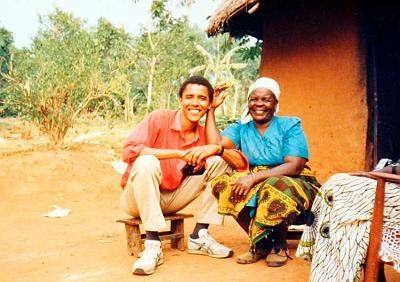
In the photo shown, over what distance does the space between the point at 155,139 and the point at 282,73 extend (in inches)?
118

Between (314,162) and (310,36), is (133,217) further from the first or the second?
(310,36)

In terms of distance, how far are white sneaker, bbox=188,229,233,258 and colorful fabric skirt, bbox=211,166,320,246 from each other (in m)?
0.37

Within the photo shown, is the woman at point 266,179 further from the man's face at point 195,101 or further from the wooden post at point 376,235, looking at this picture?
the wooden post at point 376,235

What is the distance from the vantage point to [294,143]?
10.5ft

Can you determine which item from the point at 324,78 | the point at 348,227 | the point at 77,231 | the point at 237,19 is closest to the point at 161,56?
the point at 237,19

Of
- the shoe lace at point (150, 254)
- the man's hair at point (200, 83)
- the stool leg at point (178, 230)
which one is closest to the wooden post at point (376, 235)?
the shoe lace at point (150, 254)

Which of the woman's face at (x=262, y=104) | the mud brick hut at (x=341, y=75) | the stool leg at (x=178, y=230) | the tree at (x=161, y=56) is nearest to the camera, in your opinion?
the woman's face at (x=262, y=104)

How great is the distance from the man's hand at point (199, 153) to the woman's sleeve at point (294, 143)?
46cm

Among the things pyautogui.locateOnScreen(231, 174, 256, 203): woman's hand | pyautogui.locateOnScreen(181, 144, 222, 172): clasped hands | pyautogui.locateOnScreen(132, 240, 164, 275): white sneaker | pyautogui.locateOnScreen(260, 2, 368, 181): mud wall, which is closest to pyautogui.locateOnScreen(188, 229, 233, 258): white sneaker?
pyautogui.locateOnScreen(132, 240, 164, 275): white sneaker

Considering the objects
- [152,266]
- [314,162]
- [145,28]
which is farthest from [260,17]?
[145,28]

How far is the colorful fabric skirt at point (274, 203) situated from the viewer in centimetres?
292

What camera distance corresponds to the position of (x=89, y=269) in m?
3.23

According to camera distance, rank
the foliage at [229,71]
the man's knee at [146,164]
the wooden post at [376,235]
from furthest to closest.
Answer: the foliage at [229,71], the man's knee at [146,164], the wooden post at [376,235]

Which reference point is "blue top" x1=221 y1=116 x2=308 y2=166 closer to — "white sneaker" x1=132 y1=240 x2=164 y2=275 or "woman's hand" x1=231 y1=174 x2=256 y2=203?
"woman's hand" x1=231 y1=174 x2=256 y2=203
